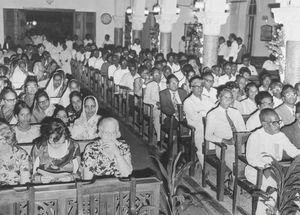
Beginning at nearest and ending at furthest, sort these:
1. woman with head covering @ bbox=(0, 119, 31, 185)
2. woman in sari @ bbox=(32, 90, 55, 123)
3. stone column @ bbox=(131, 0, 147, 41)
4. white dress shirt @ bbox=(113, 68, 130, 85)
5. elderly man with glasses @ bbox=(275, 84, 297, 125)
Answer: woman with head covering @ bbox=(0, 119, 31, 185) → elderly man with glasses @ bbox=(275, 84, 297, 125) → woman in sari @ bbox=(32, 90, 55, 123) → white dress shirt @ bbox=(113, 68, 130, 85) → stone column @ bbox=(131, 0, 147, 41)

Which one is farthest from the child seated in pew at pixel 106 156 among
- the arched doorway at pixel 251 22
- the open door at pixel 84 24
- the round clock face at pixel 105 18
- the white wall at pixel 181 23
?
the white wall at pixel 181 23

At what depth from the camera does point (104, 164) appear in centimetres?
447

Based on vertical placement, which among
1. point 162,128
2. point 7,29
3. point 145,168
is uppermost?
point 7,29

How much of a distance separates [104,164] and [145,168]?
252 cm

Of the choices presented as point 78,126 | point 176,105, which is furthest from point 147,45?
point 78,126

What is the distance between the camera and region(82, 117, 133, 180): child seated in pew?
4441 mm

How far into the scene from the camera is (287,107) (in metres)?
6.07

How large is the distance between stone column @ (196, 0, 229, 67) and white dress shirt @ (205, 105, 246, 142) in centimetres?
A: 455

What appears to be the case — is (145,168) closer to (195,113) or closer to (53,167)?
(195,113)

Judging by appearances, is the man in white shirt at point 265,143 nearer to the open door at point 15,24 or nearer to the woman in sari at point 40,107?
the woman in sari at point 40,107

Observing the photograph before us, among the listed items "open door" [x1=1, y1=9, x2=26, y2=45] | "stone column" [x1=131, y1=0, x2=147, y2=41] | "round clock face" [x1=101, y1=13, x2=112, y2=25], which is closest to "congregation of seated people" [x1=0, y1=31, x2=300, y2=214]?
"stone column" [x1=131, y1=0, x2=147, y2=41]

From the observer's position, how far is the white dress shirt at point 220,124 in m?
5.83

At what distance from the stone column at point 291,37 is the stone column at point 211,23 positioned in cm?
289

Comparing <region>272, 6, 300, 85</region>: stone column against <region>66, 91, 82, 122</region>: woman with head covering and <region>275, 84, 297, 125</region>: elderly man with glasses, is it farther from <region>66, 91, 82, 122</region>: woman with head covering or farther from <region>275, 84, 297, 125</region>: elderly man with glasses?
<region>66, 91, 82, 122</region>: woman with head covering
